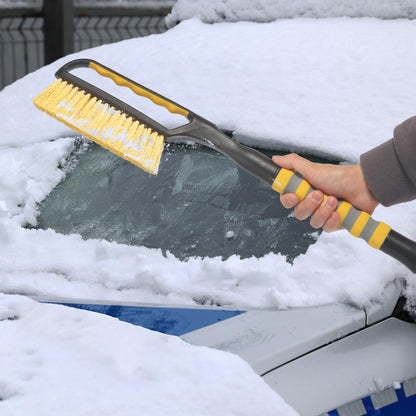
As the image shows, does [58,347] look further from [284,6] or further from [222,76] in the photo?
[284,6]

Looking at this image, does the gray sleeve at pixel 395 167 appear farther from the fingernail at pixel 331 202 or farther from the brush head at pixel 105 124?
the brush head at pixel 105 124

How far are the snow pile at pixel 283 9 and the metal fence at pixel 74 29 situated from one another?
3.40 metres

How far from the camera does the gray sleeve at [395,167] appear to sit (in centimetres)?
116

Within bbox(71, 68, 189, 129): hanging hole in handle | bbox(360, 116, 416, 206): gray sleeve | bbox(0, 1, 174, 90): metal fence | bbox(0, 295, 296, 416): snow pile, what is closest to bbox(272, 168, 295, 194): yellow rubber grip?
bbox(360, 116, 416, 206): gray sleeve

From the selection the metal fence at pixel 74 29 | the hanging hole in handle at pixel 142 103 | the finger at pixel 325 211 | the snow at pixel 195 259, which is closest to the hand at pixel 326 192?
the finger at pixel 325 211

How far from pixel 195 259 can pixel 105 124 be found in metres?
0.31

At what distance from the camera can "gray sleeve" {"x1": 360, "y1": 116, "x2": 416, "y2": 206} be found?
3.81 feet

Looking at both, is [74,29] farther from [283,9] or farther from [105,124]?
[105,124]

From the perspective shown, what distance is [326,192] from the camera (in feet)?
3.89

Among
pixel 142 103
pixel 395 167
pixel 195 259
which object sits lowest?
pixel 195 259

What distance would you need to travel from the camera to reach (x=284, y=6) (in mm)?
2010

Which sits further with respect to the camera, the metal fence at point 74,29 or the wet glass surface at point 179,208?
the metal fence at point 74,29

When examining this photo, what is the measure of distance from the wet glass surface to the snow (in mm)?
45

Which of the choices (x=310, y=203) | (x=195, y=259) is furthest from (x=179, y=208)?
(x=310, y=203)
